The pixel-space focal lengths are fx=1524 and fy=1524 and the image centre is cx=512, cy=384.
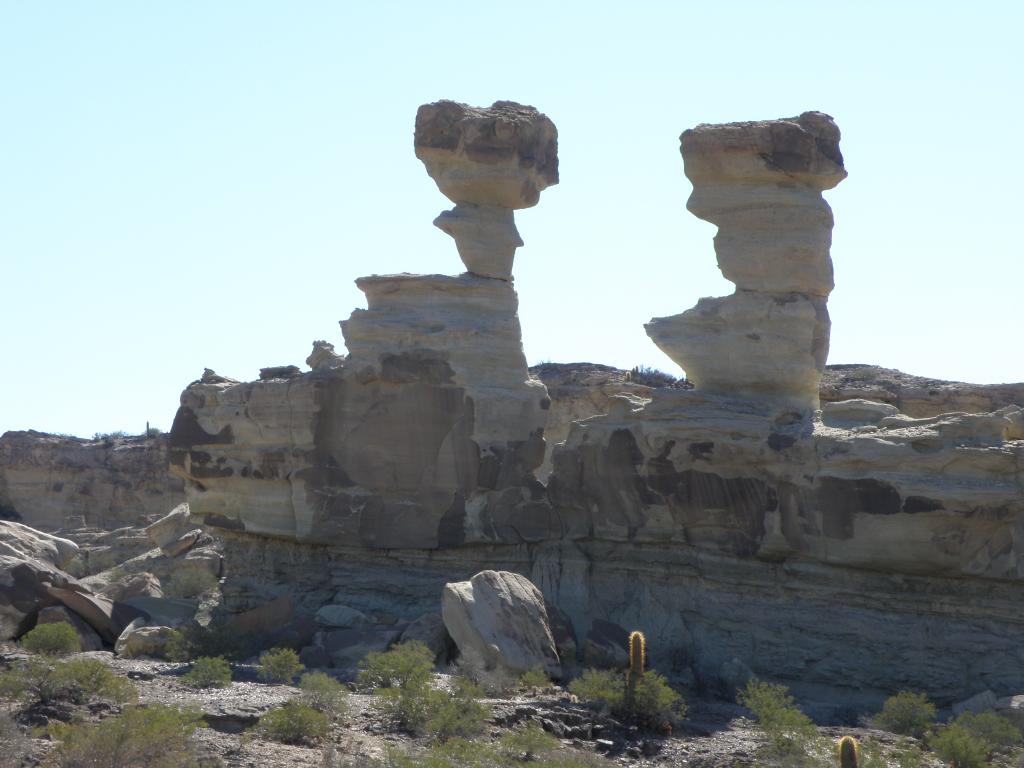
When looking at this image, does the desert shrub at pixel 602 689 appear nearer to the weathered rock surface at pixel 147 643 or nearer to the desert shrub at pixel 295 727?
the desert shrub at pixel 295 727

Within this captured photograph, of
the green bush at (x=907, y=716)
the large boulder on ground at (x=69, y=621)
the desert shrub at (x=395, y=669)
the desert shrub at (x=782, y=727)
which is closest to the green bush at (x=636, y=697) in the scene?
the desert shrub at (x=782, y=727)

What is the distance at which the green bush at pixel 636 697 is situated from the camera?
1431 centimetres

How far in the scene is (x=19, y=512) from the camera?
35.6 metres

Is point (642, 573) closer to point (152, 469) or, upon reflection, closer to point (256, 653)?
point (256, 653)

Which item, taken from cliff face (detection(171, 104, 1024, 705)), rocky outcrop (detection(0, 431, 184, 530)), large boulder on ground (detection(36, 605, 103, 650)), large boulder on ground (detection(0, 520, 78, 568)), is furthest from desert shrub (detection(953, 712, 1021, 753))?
rocky outcrop (detection(0, 431, 184, 530))

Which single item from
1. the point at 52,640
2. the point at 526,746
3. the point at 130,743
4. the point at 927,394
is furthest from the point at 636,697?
the point at 927,394

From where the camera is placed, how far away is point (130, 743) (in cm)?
1114

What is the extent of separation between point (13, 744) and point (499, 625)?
6.14 metres

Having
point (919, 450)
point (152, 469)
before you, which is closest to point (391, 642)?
point (919, 450)

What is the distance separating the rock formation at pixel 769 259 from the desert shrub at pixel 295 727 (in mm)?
7457

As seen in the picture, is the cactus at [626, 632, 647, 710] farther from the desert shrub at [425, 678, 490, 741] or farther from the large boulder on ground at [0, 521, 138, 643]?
the large boulder on ground at [0, 521, 138, 643]

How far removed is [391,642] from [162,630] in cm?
270

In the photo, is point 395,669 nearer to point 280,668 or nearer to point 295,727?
point 280,668

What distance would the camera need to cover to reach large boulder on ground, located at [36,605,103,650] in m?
17.9
